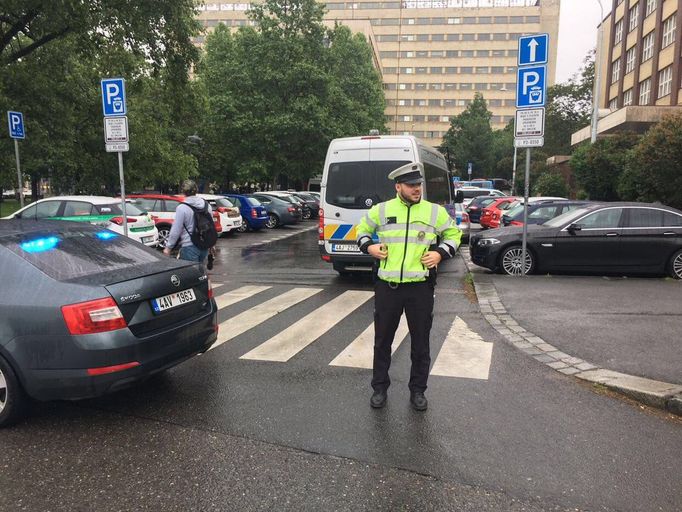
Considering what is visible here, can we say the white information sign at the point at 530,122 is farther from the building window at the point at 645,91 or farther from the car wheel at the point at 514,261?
the building window at the point at 645,91

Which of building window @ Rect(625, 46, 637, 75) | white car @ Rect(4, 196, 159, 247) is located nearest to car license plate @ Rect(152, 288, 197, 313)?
white car @ Rect(4, 196, 159, 247)

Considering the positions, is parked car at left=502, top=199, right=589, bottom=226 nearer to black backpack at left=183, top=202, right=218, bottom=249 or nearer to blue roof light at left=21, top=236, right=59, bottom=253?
black backpack at left=183, top=202, right=218, bottom=249

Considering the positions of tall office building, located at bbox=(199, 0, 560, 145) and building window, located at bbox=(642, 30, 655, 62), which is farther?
tall office building, located at bbox=(199, 0, 560, 145)

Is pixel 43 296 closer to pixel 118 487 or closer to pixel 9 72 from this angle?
pixel 118 487

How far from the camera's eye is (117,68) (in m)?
16.3

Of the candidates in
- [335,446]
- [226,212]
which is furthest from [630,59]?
[335,446]

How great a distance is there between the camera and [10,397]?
3793 mm

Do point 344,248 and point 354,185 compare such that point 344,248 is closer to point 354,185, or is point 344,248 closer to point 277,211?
point 354,185

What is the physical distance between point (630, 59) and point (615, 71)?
5.07 metres

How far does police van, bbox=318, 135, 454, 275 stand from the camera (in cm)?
977

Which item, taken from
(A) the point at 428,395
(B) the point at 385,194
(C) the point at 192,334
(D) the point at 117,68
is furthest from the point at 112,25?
(A) the point at 428,395

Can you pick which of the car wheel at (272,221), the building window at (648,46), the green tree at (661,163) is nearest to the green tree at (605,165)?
the green tree at (661,163)

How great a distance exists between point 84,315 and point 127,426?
895 millimetres

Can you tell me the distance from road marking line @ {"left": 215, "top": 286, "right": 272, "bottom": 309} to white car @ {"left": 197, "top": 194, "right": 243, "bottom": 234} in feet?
30.4
